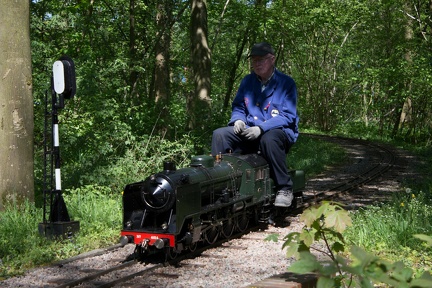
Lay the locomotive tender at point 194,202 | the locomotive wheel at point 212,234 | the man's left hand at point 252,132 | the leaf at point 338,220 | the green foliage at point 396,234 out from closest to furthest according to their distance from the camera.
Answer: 1. the leaf at point 338,220
2. the locomotive tender at point 194,202
3. the green foliage at point 396,234
4. the locomotive wheel at point 212,234
5. the man's left hand at point 252,132

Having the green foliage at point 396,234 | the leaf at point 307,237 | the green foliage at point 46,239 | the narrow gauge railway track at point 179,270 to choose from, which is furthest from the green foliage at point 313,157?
the leaf at point 307,237

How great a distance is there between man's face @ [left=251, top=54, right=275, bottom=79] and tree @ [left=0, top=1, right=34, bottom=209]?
352 centimetres

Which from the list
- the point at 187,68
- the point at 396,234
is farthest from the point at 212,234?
the point at 187,68

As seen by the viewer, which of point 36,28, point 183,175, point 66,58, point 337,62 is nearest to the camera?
point 183,175

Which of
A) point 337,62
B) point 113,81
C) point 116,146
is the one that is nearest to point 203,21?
point 113,81

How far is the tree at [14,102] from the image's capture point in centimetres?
866

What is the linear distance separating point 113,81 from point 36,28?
132 inches

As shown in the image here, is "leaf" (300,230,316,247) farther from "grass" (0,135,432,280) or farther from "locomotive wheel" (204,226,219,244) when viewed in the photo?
"locomotive wheel" (204,226,219,244)

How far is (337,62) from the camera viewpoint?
39.6 metres

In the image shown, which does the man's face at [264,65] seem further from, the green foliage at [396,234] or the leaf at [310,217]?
the leaf at [310,217]

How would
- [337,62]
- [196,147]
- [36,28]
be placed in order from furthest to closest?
[337,62] → [36,28] → [196,147]

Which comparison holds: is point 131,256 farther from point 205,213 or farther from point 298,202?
point 298,202

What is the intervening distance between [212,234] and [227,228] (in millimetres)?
438

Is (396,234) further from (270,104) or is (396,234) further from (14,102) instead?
(14,102)
